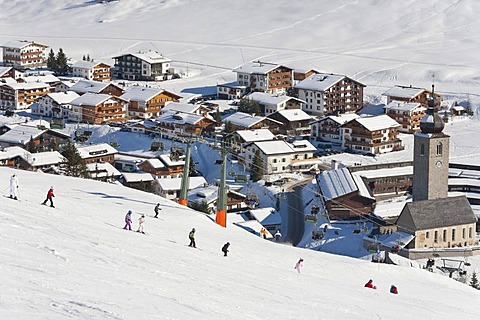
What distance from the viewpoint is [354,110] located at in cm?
4400

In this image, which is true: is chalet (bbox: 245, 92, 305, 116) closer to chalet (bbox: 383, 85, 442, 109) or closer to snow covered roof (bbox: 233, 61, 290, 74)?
snow covered roof (bbox: 233, 61, 290, 74)

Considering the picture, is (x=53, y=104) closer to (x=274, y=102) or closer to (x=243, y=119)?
(x=243, y=119)

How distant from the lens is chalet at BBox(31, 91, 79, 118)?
40.8m

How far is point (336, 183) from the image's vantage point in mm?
27266

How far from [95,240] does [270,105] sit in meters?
30.2

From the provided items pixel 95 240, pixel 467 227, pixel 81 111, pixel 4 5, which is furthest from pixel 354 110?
pixel 4 5

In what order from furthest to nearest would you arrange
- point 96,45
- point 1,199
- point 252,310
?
point 96,45 → point 1,199 → point 252,310

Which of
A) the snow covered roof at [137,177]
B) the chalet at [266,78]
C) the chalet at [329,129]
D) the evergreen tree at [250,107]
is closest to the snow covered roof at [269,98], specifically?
the evergreen tree at [250,107]

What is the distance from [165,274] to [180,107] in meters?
29.7

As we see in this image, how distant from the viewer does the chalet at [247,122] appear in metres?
36.8

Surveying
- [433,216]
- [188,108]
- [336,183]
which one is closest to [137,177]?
[336,183]

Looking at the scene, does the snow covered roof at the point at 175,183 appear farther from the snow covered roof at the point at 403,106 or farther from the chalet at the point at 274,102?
the snow covered roof at the point at 403,106

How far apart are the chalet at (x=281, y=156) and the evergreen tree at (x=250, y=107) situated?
779 cm

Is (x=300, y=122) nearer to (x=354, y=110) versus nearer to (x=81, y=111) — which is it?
(x=354, y=110)
